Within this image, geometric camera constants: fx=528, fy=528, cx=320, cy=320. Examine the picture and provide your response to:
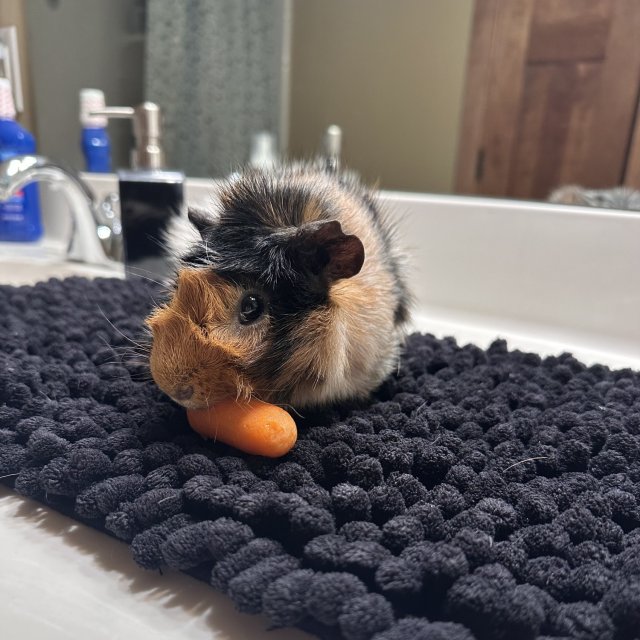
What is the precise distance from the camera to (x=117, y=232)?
110 cm

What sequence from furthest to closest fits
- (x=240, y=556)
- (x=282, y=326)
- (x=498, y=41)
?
(x=498, y=41) < (x=282, y=326) < (x=240, y=556)

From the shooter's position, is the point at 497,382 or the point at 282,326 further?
the point at 497,382

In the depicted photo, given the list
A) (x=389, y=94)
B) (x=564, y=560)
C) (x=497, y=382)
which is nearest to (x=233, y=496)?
(x=564, y=560)

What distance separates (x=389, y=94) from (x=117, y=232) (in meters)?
0.61

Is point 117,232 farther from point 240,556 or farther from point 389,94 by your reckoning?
point 240,556

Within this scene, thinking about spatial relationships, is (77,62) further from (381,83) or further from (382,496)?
(382,496)

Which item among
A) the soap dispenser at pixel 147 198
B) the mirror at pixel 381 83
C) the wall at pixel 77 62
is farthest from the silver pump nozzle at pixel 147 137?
the wall at pixel 77 62

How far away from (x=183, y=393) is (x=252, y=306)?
0.28ft

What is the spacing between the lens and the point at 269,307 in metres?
0.42

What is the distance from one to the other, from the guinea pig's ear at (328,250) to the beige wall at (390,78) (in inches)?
22.8

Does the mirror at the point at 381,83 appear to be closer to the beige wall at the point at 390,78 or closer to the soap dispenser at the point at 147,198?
the beige wall at the point at 390,78

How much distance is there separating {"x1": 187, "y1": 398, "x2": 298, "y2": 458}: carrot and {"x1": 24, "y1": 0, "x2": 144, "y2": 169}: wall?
3.97 ft

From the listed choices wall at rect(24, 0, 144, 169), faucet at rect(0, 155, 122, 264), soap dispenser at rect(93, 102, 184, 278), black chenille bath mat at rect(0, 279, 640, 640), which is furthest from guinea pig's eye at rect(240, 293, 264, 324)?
wall at rect(24, 0, 144, 169)

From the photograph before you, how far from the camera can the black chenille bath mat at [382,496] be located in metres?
0.28
